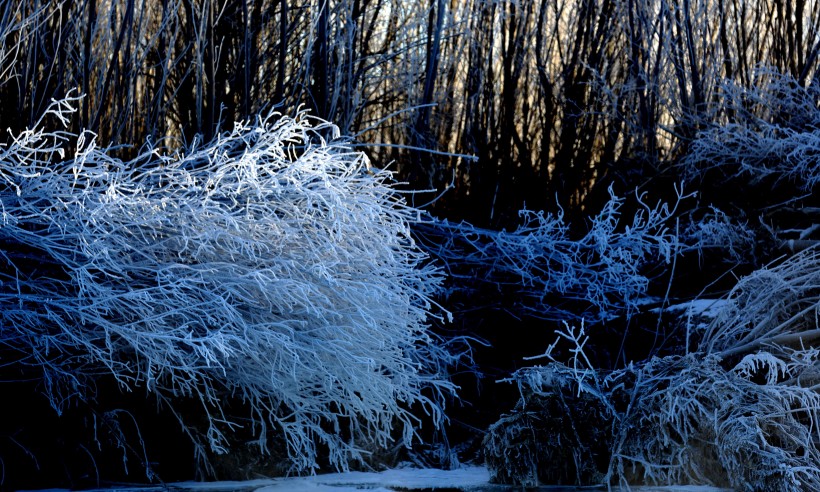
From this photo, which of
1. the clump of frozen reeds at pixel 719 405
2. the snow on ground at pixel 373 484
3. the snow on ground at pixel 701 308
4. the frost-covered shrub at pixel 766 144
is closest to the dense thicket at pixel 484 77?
the frost-covered shrub at pixel 766 144

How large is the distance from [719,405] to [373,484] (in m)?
1.01

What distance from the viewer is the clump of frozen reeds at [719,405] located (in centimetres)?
263

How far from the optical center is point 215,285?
268cm

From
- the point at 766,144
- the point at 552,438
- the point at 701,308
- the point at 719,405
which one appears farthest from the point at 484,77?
the point at 719,405

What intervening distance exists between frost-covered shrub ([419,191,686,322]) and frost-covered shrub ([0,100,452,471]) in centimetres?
90

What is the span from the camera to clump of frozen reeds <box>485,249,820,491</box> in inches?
103

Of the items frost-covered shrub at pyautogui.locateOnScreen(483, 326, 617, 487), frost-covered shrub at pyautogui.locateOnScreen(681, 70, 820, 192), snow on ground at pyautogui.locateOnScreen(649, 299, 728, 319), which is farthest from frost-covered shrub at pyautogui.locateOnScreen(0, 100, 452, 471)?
frost-covered shrub at pyautogui.locateOnScreen(681, 70, 820, 192)

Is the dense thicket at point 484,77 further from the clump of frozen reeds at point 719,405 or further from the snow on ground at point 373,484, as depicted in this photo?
the snow on ground at point 373,484

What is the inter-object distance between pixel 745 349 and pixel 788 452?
1.60 ft

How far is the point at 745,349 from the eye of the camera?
3.01m

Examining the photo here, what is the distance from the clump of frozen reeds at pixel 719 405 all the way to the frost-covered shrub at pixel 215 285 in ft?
1.67

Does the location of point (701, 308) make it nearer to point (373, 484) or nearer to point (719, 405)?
point (719, 405)

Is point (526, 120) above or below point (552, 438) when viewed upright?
above

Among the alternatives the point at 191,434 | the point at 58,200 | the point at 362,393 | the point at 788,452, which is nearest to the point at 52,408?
Result: the point at 191,434
